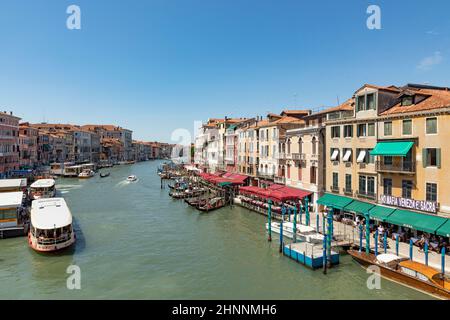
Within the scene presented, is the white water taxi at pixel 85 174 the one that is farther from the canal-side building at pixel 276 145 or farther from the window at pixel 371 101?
the window at pixel 371 101

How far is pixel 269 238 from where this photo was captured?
27938 mm

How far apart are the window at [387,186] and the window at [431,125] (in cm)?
486

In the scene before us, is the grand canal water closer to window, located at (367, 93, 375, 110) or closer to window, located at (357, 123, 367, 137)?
window, located at (357, 123, 367, 137)

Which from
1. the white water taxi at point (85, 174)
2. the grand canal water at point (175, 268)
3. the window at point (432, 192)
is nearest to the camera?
the grand canal water at point (175, 268)

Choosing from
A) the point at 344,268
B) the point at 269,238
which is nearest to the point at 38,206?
the point at 269,238

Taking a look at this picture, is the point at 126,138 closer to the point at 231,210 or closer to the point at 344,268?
the point at 231,210

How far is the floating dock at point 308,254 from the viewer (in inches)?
851

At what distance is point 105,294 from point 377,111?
23.4m

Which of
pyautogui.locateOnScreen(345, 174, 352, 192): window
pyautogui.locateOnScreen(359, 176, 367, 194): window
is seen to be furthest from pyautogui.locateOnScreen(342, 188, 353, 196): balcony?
pyautogui.locateOnScreen(359, 176, 367, 194): window

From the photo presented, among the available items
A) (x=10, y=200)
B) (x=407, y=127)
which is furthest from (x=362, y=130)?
(x=10, y=200)

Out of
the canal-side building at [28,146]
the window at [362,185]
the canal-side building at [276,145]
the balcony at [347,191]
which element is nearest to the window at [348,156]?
the window at [362,185]

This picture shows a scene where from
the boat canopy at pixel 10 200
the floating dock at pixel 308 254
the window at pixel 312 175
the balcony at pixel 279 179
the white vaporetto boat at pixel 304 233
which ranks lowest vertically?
the floating dock at pixel 308 254

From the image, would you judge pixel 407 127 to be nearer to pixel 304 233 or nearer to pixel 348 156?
pixel 348 156
